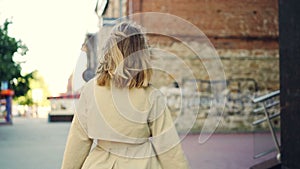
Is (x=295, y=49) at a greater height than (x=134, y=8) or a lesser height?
lesser

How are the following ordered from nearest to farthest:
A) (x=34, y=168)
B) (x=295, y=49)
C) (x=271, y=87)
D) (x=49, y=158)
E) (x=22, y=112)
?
(x=295, y=49), (x=34, y=168), (x=49, y=158), (x=271, y=87), (x=22, y=112)

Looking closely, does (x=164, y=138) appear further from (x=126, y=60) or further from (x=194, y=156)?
(x=194, y=156)

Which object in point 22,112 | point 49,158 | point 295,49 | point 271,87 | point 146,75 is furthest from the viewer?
point 22,112

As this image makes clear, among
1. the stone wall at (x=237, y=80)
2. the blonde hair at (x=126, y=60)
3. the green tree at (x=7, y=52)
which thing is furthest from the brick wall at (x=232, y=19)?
the blonde hair at (x=126, y=60)

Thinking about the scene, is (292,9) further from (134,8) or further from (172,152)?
(134,8)

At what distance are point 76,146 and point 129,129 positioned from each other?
0.96ft

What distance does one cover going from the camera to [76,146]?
6.90 ft

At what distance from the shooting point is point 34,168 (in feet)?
22.6

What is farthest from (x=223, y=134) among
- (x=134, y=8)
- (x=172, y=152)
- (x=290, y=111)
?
(x=172, y=152)

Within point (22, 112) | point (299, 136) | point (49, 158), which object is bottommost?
point (22, 112)

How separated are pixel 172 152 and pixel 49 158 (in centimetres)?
635

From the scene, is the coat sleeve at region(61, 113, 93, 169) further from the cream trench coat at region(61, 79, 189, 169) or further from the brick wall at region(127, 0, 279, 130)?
the brick wall at region(127, 0, 279, 130)

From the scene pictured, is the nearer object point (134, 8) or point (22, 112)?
point (134, 8)

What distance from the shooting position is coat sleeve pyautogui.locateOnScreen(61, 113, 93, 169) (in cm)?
211
